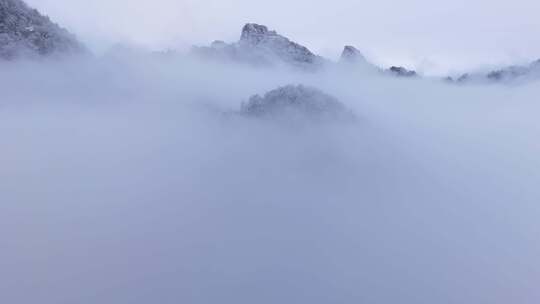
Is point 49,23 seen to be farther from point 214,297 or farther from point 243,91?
point 214,297

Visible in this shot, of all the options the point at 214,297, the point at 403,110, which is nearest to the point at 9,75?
the point at 214,297

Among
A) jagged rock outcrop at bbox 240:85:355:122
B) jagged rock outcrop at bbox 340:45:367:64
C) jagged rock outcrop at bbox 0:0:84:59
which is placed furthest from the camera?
jagged rock outcrop at bbox 340:45:367:64

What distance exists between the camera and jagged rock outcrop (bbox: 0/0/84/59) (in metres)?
87.4

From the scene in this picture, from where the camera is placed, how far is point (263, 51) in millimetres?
152500

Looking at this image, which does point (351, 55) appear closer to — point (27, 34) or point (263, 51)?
point (263, 51)

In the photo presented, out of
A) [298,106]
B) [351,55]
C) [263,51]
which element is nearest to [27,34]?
[298,106]

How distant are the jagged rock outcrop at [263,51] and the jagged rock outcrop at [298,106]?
230 feet

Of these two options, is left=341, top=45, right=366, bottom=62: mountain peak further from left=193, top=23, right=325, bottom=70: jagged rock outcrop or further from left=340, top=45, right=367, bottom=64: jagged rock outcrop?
left=193, top=23, right=325, bottom=70: jagged rock outcrop

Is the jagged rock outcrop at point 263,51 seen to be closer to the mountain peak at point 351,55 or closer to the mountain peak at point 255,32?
the mountain peak at point 255,32

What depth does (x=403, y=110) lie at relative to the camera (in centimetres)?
13300

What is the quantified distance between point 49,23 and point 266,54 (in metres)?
64.1

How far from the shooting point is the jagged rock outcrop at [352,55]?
18625 centimetres

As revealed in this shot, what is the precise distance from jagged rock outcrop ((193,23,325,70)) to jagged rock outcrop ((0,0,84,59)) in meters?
56.9

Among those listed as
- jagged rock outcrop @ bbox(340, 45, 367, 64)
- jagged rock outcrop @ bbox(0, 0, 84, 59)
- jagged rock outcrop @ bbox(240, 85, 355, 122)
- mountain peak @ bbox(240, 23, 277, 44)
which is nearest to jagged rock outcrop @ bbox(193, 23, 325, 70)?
mountain peak @ bbox(240, 23, 277, 44)
